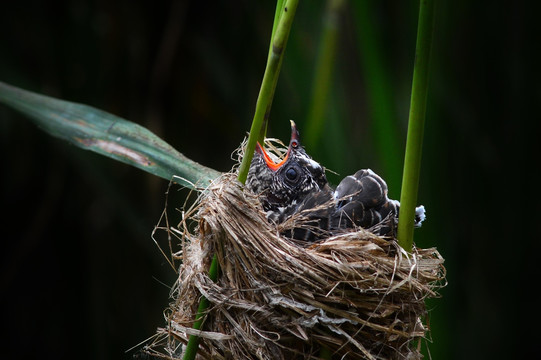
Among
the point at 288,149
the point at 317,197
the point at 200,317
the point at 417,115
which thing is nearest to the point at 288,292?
the point at 200,317

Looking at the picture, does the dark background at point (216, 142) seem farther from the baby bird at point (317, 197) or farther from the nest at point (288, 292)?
the nest at point (288, 292)

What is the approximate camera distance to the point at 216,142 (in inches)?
95.2

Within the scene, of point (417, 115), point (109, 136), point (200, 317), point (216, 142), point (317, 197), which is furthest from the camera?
point (216, 142)

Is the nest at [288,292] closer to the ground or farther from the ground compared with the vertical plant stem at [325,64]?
closer to the ground

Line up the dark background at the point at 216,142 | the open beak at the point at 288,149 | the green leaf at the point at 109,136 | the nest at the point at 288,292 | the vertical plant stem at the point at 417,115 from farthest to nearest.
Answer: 1. the dark background at the point at 216,142
2. the open beak at the point at 288,149
3. the green leaf at the point at 109,136
4. the nest at the point at 288,292
5. the vertical plant stem at the point at 417,115

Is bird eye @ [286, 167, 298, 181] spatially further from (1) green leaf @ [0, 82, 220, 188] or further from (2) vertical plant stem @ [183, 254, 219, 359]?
(2) vertical plant stem @ [183, 254, 219, 359]

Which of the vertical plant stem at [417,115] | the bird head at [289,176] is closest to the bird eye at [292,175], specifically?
the bird head at [289,176]

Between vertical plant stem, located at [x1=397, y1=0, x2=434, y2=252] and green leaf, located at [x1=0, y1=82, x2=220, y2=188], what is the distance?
1.20ft

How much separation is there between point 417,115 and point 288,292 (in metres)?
0.32

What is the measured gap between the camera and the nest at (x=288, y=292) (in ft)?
2.89

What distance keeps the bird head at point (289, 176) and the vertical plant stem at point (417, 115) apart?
0.55 m

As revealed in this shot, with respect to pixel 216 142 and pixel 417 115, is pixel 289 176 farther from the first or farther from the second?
pixel 216 142

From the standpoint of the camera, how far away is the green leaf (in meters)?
1.07

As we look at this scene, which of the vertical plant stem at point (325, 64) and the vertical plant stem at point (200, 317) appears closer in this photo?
the vertical plant stem at point (200, 317)
